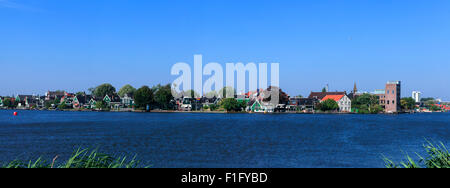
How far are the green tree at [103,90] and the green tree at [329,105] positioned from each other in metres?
95.1

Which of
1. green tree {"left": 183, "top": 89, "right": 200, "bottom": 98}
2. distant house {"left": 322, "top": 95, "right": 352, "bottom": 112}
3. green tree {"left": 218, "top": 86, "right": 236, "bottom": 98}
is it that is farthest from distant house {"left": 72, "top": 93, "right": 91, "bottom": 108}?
distant house {"left": 322, "top": 95, "right": 352, "bottom": 112}

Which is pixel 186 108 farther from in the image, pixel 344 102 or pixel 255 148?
pixel 255 148

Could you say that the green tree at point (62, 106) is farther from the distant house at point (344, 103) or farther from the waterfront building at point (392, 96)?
the waterfront building at point (392, 96)

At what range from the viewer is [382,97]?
16675 centimetres

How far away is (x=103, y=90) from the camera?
19062cm

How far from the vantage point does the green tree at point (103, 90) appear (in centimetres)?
19038

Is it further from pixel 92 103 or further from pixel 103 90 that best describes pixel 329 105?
pixel 103 90

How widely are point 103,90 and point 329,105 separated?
10069 cm

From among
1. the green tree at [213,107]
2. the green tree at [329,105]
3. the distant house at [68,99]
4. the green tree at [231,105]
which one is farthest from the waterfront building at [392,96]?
the distant house at [68,99]

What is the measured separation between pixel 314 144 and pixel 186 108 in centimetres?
12883

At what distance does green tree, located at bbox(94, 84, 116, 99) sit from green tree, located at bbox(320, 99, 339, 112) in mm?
95146

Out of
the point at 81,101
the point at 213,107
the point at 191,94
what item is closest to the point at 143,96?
the point at 213,107

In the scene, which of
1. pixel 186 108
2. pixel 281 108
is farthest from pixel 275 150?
pixel 186 108

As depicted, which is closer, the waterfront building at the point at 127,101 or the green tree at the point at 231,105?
the green tree at the point at 231,105
